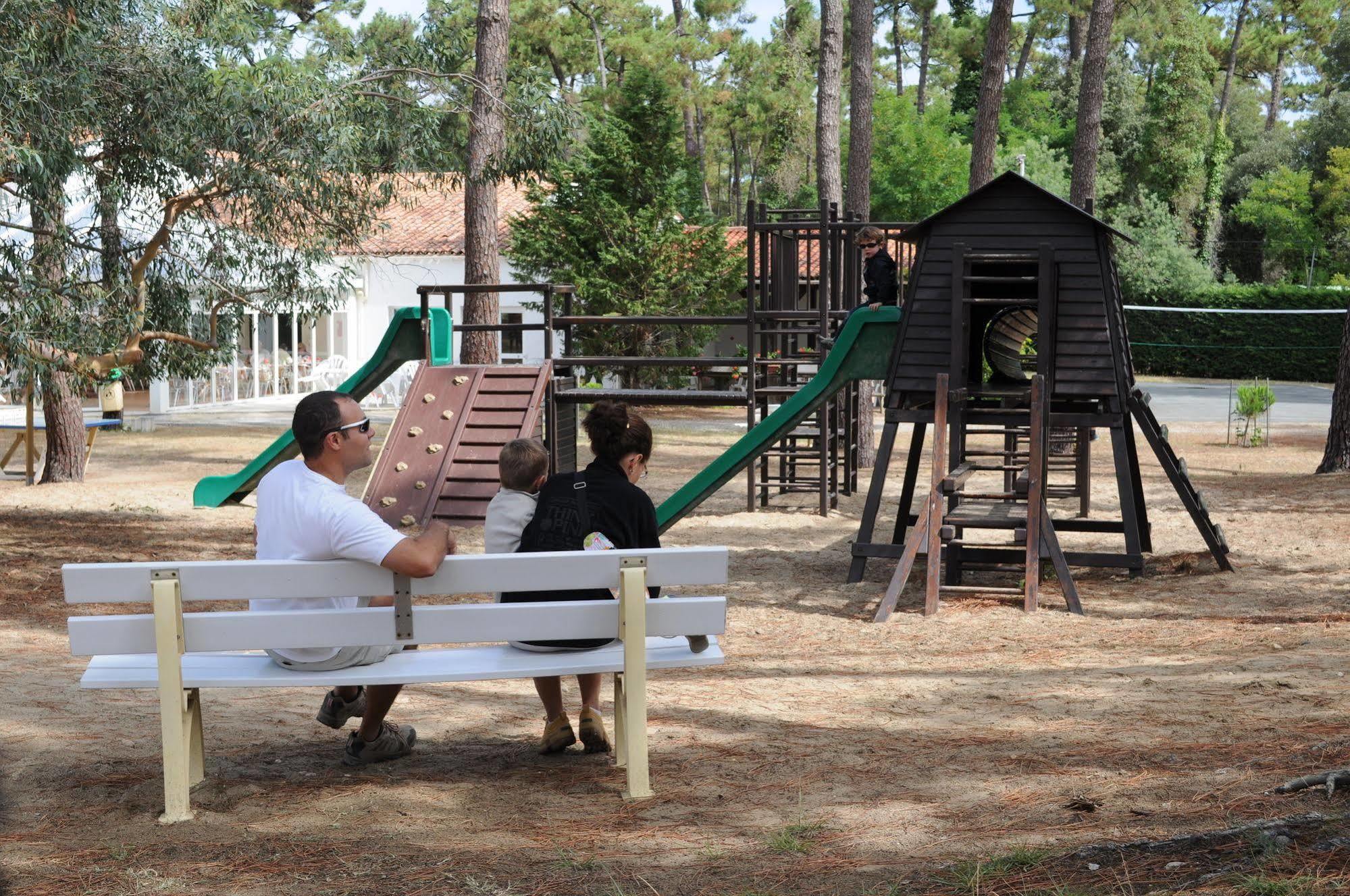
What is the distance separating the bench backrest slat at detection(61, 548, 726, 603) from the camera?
4133 mm

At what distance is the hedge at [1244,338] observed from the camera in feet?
138

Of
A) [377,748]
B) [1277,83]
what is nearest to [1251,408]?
[377,748]

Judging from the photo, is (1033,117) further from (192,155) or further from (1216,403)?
(192,155)

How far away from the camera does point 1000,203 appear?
1002cm

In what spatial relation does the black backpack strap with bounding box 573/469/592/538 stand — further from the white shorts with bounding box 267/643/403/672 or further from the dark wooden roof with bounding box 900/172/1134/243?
the dark wooden roof with bounding box 900/172/1134/243

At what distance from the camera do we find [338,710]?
15.9 feet

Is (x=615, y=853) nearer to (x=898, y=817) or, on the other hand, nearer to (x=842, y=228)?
(x=898, y=817)

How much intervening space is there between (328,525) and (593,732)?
4.45 feet

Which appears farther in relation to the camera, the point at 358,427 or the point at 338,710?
the point at 338,710

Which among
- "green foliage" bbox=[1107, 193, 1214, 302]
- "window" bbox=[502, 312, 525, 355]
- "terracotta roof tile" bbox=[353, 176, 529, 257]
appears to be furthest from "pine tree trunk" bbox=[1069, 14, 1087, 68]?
"window" bbox=[502, 312, 525, 355]

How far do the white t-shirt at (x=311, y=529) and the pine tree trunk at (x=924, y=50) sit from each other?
59.0m

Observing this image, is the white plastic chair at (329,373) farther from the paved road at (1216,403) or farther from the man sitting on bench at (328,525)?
the man sitting on bench at (328,525)

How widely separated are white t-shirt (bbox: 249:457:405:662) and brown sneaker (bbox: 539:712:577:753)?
0.93 meters

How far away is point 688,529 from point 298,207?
473 cm
